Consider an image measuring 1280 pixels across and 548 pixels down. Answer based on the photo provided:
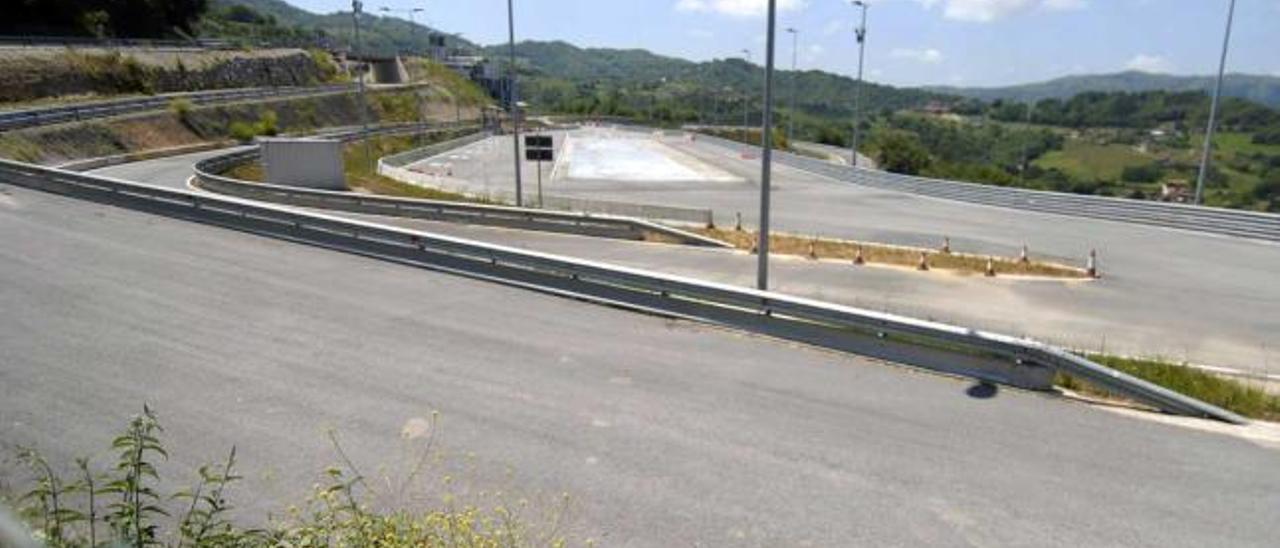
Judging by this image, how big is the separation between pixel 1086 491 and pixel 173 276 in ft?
43.1

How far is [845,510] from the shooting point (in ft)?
21.0

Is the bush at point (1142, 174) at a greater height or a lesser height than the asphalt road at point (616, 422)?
lesser

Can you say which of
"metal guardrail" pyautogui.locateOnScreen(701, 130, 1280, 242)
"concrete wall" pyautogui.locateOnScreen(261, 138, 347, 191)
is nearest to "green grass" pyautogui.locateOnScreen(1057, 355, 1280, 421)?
"metal guardrail" pyautogui.locateOnScreen(701, 130, 1280, 242)

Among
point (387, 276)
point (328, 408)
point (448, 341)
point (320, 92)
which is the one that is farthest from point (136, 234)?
point (320, 92)

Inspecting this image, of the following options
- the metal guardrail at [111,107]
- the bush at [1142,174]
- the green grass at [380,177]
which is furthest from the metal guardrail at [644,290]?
the bush at [1142,174]

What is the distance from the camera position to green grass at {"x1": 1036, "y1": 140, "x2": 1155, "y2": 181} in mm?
120625

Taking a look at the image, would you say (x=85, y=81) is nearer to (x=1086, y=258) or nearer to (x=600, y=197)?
(x=600, y=197)

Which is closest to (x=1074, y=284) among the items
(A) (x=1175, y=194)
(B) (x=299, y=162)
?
(B) (x=299, y=162)

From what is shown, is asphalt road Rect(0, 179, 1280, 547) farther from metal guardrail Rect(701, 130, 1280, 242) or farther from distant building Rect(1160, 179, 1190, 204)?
distant building Rect(1160, 179, 1190, 204)

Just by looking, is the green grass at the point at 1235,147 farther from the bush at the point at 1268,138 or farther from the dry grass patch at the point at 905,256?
the dry grass patch at the point at 905,256

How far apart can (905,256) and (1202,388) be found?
1230 centimetres

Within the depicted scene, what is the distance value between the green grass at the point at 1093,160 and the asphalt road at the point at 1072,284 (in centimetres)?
9773

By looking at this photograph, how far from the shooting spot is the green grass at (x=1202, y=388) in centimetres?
937

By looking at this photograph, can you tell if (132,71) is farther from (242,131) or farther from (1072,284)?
(1072,284)
